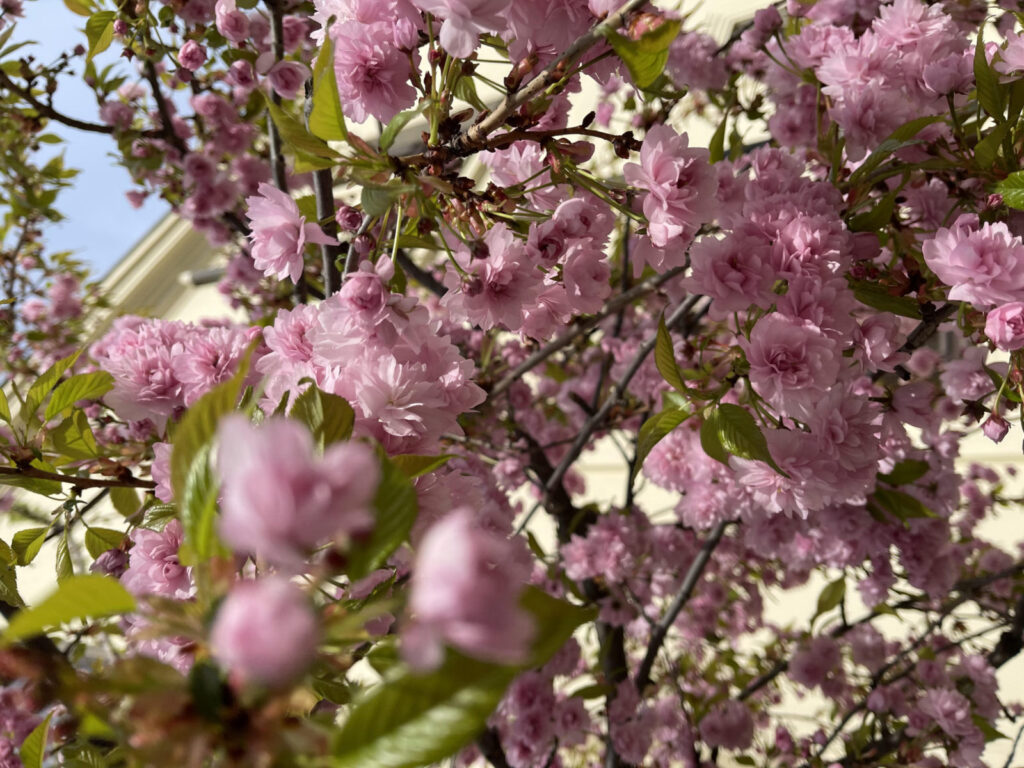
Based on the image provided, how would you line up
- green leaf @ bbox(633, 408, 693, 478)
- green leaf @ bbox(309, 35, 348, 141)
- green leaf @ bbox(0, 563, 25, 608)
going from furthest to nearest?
green leaf @ bbox(633, 408, 693, 478) → green leaf @ bbox(0, 563, 25, 608) → green leaf @ bbox(309, 35, 348, 141)

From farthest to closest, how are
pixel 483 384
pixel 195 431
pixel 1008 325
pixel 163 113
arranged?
pixel 163 113 < pixel 483 384 < pixel 1008 325 < pixel 195 431

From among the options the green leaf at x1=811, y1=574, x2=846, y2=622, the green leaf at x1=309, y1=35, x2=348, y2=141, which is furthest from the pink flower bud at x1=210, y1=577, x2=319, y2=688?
the green leaf at x1=811, y1=574, x2=846, y2=622

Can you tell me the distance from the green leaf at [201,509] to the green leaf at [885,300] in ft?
1.90

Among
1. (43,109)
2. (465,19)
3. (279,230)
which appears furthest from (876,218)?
(43,109)

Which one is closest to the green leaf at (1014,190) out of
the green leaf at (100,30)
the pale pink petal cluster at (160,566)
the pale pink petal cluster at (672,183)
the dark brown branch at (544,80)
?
the pale pink petal cluster at (672,183)

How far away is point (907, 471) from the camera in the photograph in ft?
3.09

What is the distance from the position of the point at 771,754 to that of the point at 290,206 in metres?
1.55

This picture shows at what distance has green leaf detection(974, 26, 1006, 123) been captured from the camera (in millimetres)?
563

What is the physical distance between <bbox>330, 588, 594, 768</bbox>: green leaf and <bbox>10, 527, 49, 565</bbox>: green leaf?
1.68 feet

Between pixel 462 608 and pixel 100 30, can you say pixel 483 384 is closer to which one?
pixel 100 30

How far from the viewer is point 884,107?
69 cm

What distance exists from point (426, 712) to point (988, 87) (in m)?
0.67

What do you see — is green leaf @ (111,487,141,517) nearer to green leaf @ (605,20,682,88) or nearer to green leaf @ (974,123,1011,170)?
Result: green leaf @ (605,20,682,88)

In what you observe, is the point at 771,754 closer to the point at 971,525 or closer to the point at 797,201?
the point at 971,525
